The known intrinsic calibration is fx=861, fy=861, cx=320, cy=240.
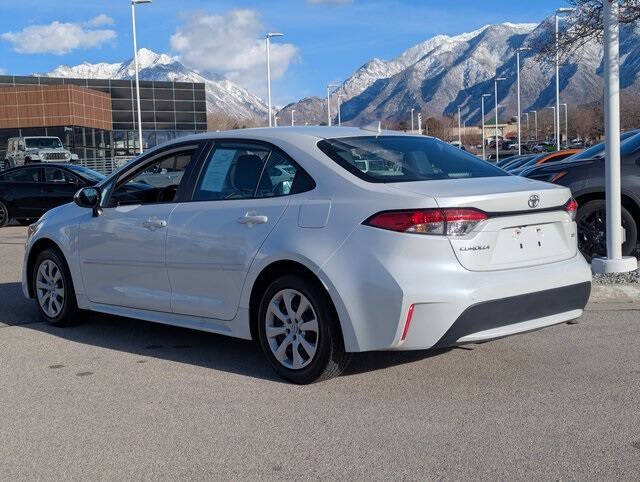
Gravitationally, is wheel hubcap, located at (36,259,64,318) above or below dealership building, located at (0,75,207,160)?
below

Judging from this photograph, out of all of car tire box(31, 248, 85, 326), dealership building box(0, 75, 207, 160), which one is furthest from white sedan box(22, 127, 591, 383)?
dealership building box(0, 75, 207, 160)

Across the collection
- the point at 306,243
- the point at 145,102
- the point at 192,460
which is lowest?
the point at 192,460

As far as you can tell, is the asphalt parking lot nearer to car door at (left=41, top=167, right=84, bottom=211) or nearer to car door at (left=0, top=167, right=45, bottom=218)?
car door at (left=41, top=167, right=84, bottom=211)

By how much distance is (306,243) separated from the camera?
17.5ft

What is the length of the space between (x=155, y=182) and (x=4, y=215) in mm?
12950

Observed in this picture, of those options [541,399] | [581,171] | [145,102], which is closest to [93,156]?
[145,102]

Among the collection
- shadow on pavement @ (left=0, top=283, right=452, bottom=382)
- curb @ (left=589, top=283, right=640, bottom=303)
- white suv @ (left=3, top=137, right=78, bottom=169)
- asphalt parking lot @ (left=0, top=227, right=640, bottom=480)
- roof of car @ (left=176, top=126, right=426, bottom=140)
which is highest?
white suv @ (left=3, top=137, right=78, bottom=169)

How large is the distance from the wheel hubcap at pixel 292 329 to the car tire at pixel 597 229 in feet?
16.4

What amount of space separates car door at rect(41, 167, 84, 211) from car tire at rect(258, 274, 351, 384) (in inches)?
547

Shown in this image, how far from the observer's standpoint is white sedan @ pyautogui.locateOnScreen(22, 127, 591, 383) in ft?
16.5

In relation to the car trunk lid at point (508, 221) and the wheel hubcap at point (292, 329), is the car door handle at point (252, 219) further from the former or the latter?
the car trunk lid at point (508, 221)

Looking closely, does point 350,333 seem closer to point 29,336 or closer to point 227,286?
point 227,286

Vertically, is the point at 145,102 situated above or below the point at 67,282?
above

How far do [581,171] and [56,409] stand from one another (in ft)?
21.8
